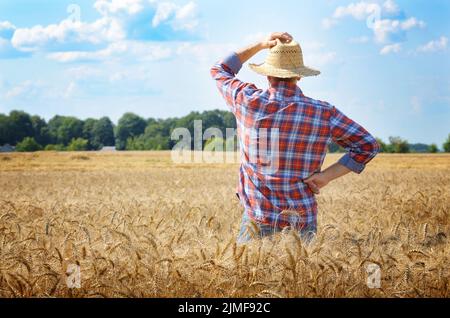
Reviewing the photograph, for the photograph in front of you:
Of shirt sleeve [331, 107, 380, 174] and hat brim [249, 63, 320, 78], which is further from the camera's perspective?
shirt sleeve [331, 107, 380, 174]

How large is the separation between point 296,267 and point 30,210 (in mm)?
4196

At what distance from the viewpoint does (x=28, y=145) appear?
6556 cm

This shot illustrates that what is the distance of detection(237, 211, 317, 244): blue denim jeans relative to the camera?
4.38 meters

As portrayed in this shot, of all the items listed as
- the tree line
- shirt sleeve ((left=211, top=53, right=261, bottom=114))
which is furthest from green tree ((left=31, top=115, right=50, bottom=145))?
shirt sleeve ((left=211, top=53, right=261, bottom=114))

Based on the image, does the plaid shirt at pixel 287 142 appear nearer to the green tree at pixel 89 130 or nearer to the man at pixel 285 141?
the man at pixel 285 141

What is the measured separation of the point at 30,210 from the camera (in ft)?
23.6

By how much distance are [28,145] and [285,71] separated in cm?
6467

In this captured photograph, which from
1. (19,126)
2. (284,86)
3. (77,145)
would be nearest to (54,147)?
(77,145)

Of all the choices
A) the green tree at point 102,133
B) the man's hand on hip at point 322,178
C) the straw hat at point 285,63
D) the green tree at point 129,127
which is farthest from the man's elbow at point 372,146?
the green tree at point 129,127

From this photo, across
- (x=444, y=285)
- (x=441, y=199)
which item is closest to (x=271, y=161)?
(x=444, y=285)

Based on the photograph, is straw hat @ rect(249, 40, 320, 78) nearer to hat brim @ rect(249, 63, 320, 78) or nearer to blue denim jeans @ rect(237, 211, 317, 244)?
hat brim @ rect(249, 63, 320, 78)

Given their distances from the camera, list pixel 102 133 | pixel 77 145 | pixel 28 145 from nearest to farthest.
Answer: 1. pixel 28 145
2. pixel 77 145
3. pixel 102 133

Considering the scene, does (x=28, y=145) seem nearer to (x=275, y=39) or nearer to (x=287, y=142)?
(x=275, y=39)

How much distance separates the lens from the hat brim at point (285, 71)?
4.20 metres
